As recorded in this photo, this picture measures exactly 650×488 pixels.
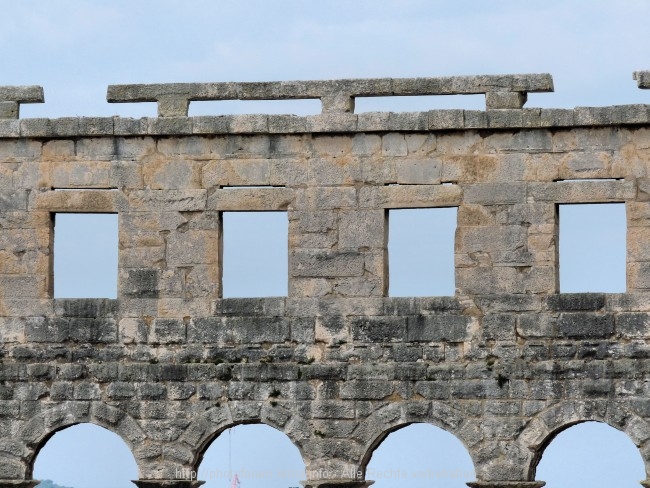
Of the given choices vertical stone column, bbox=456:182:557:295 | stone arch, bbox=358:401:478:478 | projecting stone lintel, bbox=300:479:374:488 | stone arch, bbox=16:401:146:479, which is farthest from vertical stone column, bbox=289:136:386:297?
stone arch, bbox=16:401:146:479

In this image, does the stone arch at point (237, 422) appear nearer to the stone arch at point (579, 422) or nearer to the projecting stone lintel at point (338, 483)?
the projecting stone lintel at point (338, 483)

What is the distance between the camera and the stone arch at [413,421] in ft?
101

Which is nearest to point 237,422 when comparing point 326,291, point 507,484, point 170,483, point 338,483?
point 170,483

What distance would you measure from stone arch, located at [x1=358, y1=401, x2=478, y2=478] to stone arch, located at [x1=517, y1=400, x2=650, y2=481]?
0.71 m

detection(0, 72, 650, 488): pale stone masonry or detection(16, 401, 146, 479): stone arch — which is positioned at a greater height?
detection(0, 72, 650, 488): pale stone masonry

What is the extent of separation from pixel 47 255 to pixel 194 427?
9.77ft

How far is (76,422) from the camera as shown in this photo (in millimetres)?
31734

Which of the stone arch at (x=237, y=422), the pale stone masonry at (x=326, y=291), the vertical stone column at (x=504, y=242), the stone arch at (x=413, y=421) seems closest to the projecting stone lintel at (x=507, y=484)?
the pale stone masonry at (x=326, y=291)

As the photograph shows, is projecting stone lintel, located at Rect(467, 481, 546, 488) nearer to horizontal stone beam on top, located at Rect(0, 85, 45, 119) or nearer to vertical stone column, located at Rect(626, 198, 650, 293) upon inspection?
vertical stone column, located at Rect(626, 198, 650, 293)

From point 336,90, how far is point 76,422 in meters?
5.45

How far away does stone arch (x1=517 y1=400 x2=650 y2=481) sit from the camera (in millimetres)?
30391

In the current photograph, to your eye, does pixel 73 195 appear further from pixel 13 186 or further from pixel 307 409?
pixel 307 409

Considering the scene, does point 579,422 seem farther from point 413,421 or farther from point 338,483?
point 338,483

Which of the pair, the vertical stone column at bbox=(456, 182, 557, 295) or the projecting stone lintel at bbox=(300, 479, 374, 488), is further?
the projecting stone lintel at bbox=(300, 479, 374, 488)
